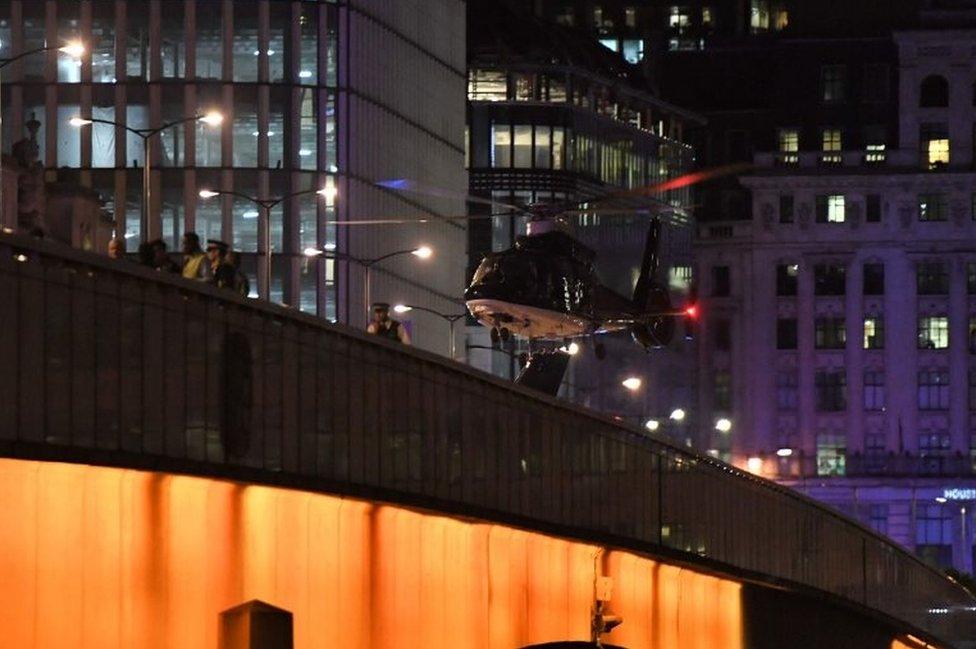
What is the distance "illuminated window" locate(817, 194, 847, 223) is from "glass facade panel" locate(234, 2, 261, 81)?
80.2 meters

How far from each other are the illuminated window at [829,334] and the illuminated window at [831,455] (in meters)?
5.93

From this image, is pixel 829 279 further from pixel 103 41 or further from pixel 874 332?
pixel 103 41

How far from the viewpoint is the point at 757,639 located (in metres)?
78.6

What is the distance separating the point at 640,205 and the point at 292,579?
137m

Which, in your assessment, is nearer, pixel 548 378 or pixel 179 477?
pixel 179 477

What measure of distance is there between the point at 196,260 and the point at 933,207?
510 ft

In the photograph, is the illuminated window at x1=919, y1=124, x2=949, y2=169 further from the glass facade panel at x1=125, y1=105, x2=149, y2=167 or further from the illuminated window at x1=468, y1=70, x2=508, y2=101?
the glass facade panel at x1=125, y1=105, x2=149, y2=167

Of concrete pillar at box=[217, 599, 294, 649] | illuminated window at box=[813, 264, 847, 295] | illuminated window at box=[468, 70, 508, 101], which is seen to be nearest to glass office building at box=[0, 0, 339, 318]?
illuminated window at box=[468, 70, 508, 101]

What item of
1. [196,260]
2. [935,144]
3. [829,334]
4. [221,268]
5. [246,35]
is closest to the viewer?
[221,268]

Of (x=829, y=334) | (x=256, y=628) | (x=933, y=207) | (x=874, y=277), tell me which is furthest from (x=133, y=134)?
(x=256, y=628)

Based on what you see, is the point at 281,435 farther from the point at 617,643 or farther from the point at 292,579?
the point at 617,643

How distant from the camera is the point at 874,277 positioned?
198125 mm

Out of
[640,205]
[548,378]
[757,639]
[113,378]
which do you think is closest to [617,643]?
[548,378]

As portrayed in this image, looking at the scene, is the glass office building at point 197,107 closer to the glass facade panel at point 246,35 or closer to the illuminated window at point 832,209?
the glass facade panel at point 246,35
